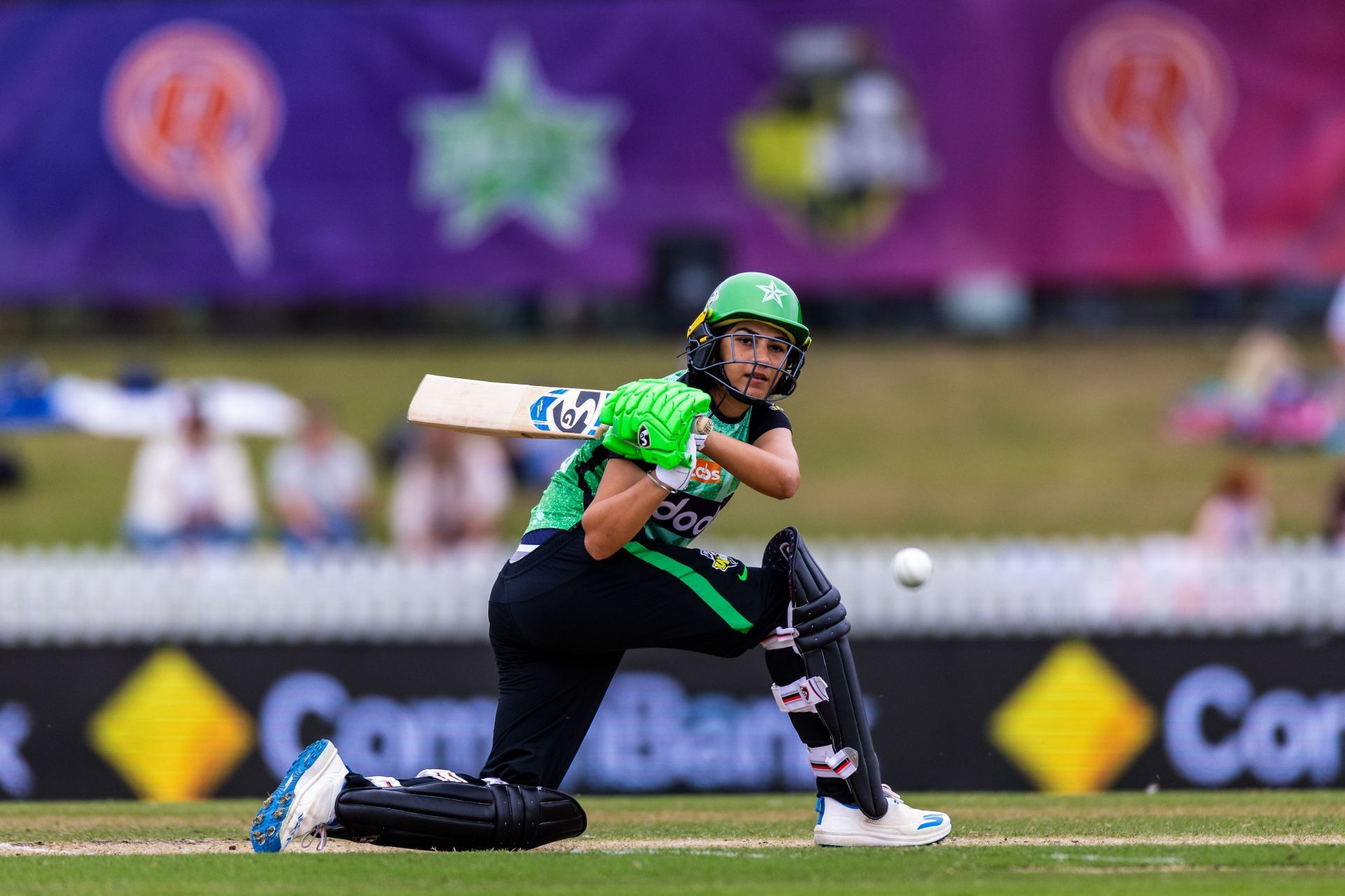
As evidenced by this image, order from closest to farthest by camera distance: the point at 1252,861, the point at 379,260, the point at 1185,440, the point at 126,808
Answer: the point at 1252,861 → the point at 126,808 → the point at 1185,440 → the point at 379,260

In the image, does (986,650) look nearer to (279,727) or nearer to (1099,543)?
(279,727)

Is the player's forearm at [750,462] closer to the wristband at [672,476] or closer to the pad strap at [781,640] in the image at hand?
the wristband at [672,476]

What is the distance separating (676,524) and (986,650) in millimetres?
4600

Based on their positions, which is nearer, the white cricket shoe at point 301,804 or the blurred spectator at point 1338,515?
the white cricket shoe at point 301,804

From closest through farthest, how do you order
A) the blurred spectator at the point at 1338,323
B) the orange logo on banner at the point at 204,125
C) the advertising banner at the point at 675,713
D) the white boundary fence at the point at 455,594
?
1. the advertising banner at the point at 675,713
2. the white boundary fence at the point at 455,594
3. the blurred spectator at the point at 1338,323
4. the orange logo on banner at the point at 204,125

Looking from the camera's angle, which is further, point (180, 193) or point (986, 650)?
point (180, 193)

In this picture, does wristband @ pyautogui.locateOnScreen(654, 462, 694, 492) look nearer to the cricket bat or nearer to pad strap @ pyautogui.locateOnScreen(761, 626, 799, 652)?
the cricket bat

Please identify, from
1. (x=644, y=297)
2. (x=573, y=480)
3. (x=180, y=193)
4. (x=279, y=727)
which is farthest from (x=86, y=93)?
(x=573, y=480)

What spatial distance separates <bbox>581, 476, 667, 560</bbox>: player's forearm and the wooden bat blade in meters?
0.24

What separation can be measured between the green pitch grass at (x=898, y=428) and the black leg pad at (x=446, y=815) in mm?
9613

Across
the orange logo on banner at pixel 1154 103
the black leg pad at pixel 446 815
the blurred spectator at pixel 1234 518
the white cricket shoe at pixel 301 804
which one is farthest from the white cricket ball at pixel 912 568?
the orange logo on banner at pixel 1154 103

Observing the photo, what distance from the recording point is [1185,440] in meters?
16.8

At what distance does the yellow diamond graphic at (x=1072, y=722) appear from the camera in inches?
368

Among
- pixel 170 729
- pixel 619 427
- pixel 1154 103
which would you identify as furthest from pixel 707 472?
pixel 1154 103
